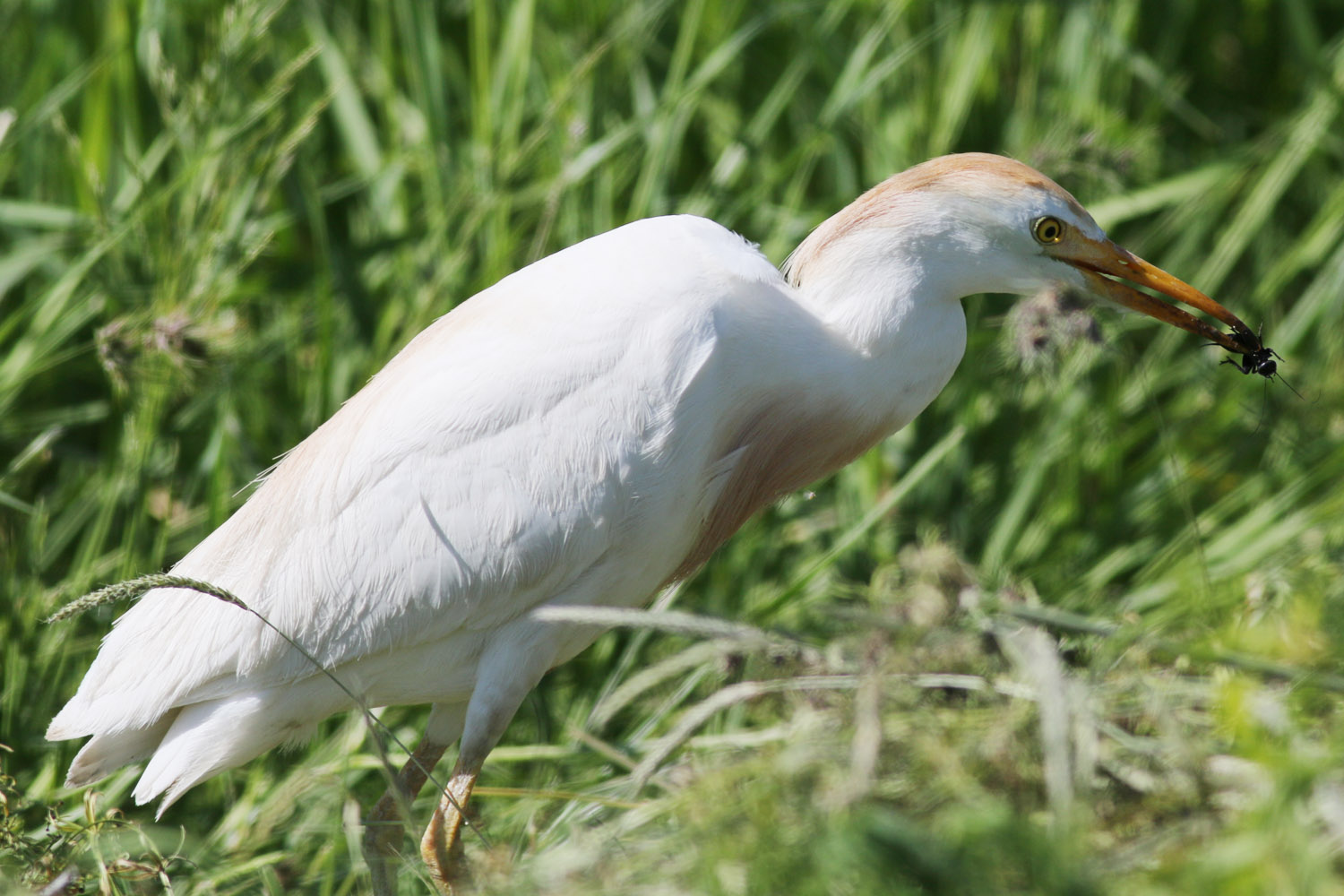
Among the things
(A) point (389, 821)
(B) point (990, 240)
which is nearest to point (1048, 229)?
(B) point (990, 240)

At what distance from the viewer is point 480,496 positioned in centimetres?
193

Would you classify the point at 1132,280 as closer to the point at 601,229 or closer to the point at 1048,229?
the point at 1048,229

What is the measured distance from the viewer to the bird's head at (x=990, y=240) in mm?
1888

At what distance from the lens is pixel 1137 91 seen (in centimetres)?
344

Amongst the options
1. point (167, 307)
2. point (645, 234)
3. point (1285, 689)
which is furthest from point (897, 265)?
point (167, 307)

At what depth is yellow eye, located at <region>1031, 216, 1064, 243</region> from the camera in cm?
189

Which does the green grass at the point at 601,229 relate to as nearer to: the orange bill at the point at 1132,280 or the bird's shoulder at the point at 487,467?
the orange bill at the point at 1132,280

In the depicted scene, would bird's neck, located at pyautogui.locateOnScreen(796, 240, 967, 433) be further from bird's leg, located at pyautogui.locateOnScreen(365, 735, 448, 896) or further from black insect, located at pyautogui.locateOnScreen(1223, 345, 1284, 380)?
bird's leg, located at pyautogui.locateOnScreen(365, 735, 448, 896)

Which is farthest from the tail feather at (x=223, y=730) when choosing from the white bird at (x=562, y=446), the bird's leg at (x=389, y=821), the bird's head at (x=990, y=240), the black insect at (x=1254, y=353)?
the black insect at (x=1254, y=353)

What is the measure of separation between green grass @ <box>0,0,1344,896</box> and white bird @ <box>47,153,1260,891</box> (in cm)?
16

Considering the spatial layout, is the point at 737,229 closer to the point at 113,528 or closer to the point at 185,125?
the point at 185,125

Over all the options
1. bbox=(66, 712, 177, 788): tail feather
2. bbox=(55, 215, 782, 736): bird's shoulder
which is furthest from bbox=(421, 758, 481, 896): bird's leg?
bbox=(66, 712, 177, 788): tail feather

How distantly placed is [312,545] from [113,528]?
0.96m

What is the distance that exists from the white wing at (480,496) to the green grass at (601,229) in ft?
0.69
